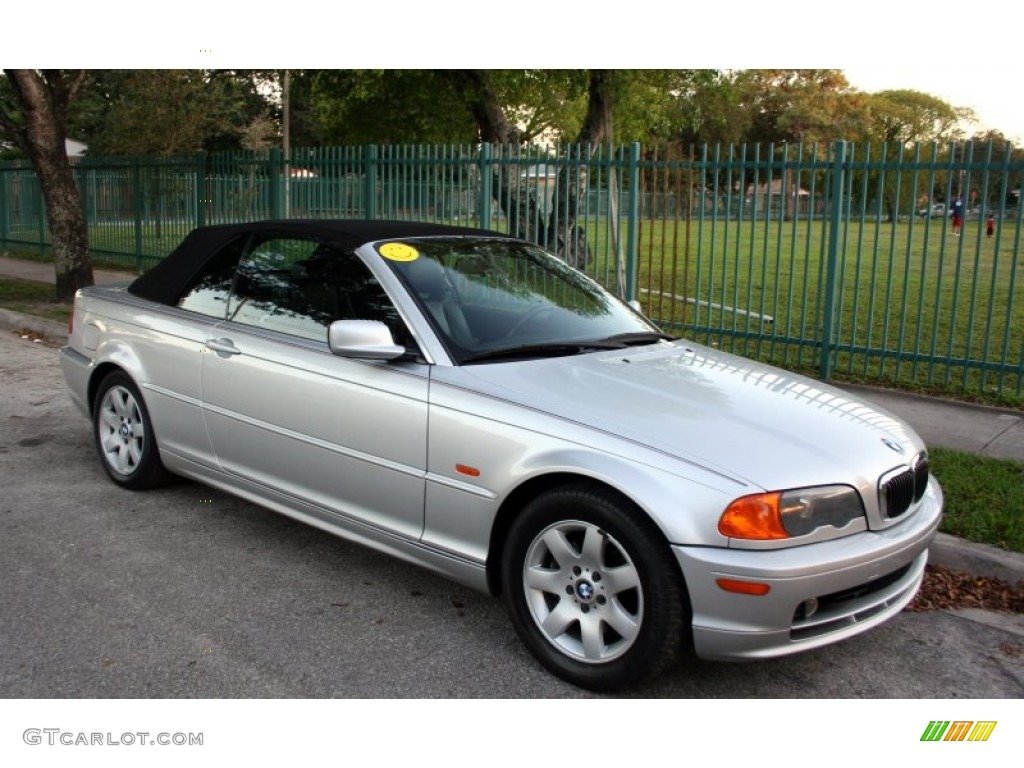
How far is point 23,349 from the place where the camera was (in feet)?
33.5

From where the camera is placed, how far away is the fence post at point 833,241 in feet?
27.3

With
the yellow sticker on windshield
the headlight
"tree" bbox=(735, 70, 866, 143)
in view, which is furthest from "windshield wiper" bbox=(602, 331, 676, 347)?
"tree" bbox=(735, 70, 866, 143)

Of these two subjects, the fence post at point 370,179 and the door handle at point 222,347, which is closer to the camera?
the door handle at point 222,347

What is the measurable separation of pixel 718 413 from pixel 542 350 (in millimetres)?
854

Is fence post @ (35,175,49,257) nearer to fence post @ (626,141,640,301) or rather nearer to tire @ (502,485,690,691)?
fence post @ (626,141,640,301)

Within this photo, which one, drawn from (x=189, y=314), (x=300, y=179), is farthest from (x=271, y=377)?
(x=300, y=179)

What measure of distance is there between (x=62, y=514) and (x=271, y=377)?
1603 millimetres

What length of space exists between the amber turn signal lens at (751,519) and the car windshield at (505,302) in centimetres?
125

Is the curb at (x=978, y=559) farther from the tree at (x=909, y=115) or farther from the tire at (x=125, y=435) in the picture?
the tree at (x=909, y=115)

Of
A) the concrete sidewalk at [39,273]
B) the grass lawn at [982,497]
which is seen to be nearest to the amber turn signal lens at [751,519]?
the grass lawn at [982,497]

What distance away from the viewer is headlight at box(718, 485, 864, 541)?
10.1 feet

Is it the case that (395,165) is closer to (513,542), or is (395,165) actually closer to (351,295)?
(351,295)

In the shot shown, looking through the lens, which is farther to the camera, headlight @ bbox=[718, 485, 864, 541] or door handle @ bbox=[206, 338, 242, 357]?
door handle @ bbox=[206, 338, 242, 357]

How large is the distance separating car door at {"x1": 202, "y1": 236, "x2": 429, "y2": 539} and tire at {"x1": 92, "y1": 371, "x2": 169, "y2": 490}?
0.71 metres
